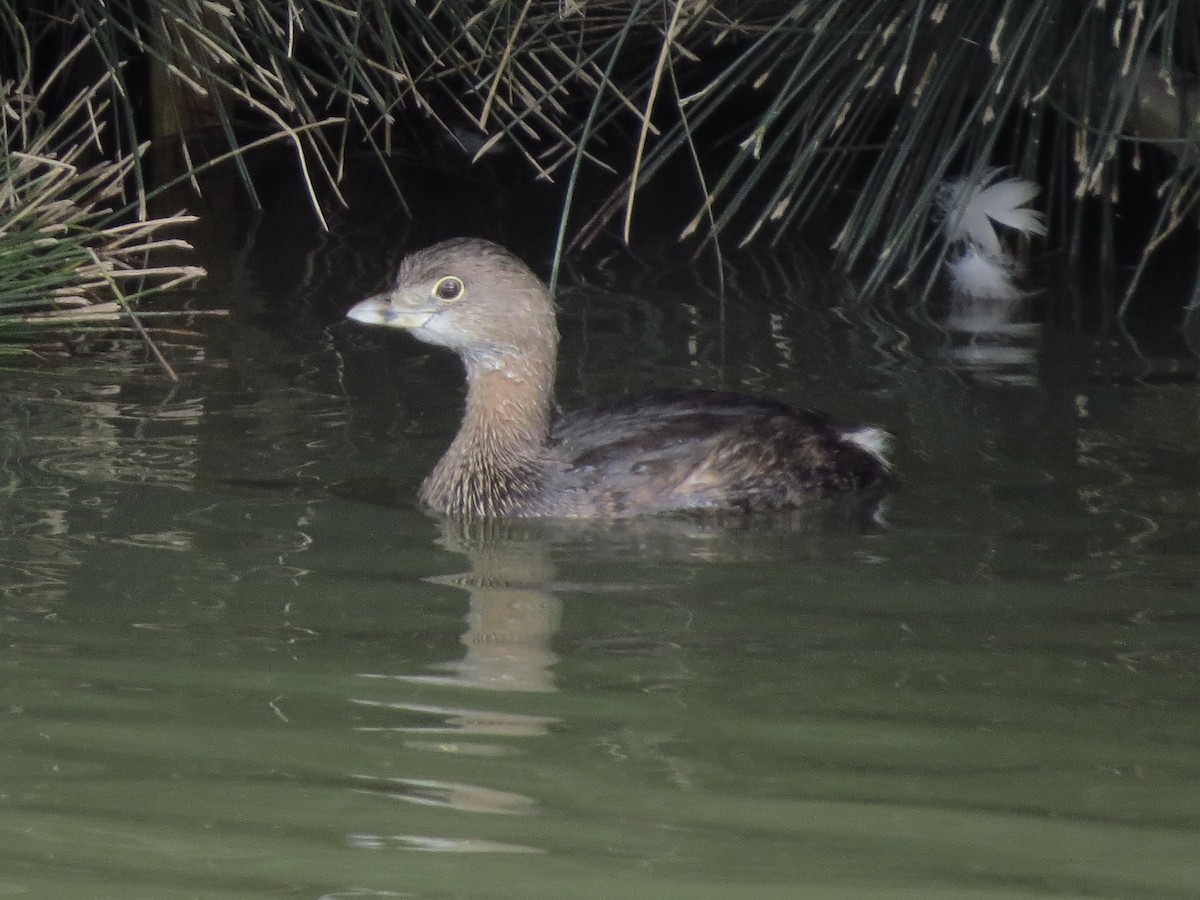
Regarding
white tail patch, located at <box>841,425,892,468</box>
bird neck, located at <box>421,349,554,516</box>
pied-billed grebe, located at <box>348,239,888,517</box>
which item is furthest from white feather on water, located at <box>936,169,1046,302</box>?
bird neck, located at <box>421,349,554,516</box>

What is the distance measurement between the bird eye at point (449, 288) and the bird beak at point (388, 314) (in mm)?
61

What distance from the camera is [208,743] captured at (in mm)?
3236

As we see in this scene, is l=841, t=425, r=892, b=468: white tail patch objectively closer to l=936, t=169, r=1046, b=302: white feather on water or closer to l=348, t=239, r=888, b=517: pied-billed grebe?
l=348, t=239, r=888, b=517: pied-billed grebe

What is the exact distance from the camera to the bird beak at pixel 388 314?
568 centimetres

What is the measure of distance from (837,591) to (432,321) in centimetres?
182

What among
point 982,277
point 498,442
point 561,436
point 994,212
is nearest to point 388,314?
point 498,442

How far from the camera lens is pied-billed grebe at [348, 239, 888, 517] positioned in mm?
5438

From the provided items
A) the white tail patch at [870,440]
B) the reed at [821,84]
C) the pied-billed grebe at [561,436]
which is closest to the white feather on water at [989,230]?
the reed at [821,84]

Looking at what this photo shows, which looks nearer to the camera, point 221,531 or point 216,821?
point 216,821

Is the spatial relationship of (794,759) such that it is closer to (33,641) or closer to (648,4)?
(33,641)

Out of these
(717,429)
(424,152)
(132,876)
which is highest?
(424,152)

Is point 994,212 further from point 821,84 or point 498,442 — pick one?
point 498,442

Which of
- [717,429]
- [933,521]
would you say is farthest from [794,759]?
[717,429]

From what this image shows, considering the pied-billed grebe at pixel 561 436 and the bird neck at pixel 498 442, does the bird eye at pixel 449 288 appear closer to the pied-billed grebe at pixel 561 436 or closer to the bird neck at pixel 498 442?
the pied-billed grebe at pixel 561 436
